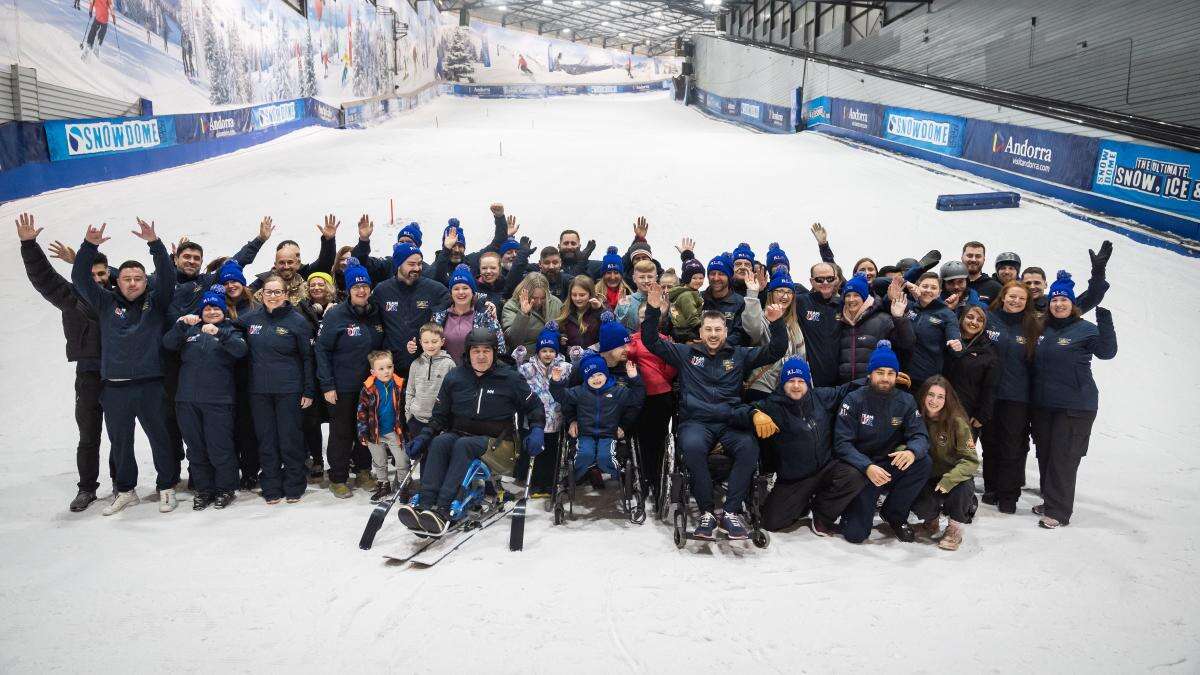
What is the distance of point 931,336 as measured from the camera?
5.37 meters

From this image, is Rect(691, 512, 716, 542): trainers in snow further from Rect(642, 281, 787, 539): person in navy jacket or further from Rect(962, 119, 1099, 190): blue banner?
Rect(962, 119, 1099, 190): blue banner

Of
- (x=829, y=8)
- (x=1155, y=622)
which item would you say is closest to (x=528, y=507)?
(x=1155, y=622)

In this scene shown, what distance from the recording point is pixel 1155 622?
12.7ft

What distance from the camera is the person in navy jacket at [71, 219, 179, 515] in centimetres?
506

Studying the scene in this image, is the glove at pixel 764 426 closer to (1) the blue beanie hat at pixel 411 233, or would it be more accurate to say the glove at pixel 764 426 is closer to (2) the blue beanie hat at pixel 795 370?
(2) the blue beanie hat at pixel 795 370

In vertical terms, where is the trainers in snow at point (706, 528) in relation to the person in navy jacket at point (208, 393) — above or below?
below

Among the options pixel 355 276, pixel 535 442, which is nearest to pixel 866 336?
pixel 535 442

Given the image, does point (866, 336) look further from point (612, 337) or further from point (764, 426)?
point (612, 337)

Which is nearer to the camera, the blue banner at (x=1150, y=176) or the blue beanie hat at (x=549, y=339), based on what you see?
the blue beanie hat at (x=549, y=339)

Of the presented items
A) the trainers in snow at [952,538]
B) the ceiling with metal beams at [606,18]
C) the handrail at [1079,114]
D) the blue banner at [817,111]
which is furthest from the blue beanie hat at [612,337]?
the ceiling with metal beams at [606,18]

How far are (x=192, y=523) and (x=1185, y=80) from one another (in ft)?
56.4

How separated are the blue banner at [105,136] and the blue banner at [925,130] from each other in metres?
16.8

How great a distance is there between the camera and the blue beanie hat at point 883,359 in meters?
4.84

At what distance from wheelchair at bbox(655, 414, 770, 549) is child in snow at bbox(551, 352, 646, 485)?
398 mm
